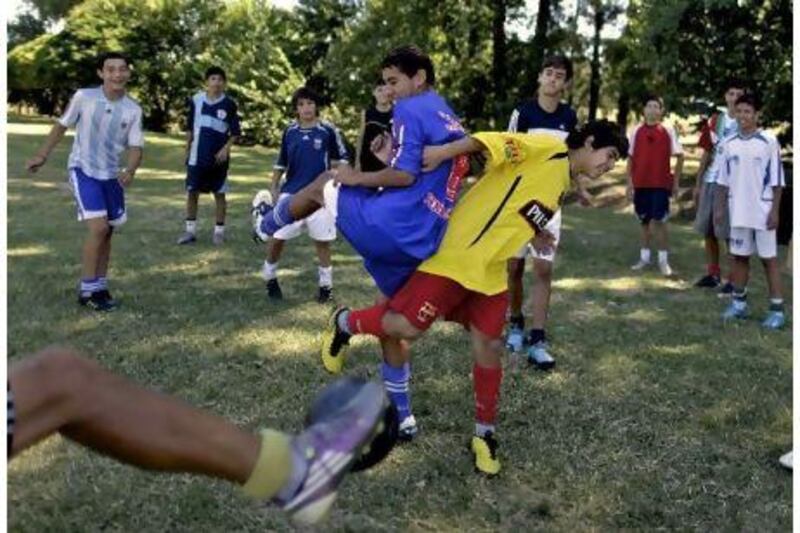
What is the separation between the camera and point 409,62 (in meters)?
4.00

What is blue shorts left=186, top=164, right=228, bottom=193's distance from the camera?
9.98 meters

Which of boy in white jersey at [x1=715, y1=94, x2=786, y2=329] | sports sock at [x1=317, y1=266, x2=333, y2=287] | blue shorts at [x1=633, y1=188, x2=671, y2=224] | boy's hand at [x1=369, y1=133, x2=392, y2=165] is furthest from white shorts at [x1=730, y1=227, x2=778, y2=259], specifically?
boy's hand at [x1=369, y1=133, x2=392, y2=165]

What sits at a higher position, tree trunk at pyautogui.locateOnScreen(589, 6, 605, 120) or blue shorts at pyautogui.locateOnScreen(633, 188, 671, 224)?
tree trunk at pyautogui.locateOnScreen(589, 6, 605, 120)

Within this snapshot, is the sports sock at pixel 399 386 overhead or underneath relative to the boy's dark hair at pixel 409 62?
underneath

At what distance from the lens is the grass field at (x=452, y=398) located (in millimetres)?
3514

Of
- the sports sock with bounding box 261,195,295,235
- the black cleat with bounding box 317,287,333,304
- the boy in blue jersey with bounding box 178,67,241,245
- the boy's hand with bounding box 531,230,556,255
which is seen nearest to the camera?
the sports sock with bounding box 261,195,295,235

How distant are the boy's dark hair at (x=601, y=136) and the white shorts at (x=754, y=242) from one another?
10.4 ft

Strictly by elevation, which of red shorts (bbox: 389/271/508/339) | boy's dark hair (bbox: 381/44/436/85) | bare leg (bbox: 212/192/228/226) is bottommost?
red shorts (bbox: 389/271/508/339)

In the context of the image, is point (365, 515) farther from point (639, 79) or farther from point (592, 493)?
point (639, 79)

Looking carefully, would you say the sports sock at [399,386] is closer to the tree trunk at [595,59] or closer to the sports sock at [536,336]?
the sports sock at [536,336]

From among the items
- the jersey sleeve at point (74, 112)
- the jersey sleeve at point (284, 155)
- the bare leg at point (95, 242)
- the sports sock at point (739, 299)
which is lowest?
the sports sock at point (739, 299)

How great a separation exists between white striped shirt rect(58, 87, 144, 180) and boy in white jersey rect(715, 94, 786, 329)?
471 centimetres

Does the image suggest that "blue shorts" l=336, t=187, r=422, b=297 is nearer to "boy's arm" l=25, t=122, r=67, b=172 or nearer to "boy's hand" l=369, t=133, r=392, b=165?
"boy's hand" l=369, t=133, r=392, b=165

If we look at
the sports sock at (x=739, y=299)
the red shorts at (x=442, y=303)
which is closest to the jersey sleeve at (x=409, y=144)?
the red shorts at (x=442, y=303)
